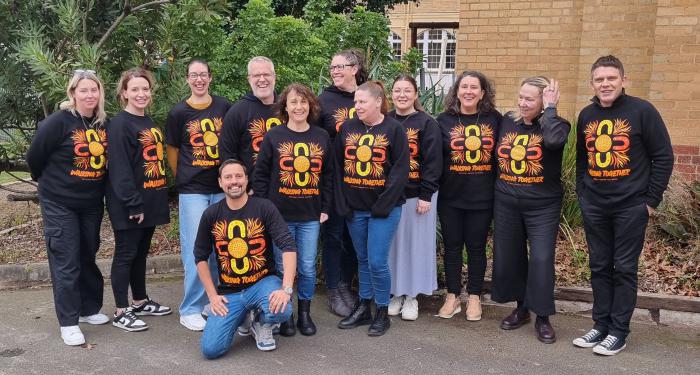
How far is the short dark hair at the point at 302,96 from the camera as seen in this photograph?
184 inches

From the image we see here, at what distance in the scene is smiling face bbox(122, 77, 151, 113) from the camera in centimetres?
473

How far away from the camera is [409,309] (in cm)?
518

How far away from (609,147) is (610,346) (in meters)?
1.32

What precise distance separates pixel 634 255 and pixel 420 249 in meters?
1.52

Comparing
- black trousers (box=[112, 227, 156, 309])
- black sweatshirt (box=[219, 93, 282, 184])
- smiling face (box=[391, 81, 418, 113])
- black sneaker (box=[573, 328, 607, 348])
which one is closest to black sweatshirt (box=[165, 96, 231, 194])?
black sweatshirt (box=[219, 93, 282, 184])

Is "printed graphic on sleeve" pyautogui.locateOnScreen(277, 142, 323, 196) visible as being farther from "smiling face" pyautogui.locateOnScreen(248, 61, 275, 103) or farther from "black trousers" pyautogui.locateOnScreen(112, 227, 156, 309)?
"black trousers" pyautogui.locateOnScreen(112, 227, 156, 309)

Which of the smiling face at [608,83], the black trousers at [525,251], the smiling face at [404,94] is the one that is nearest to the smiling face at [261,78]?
the smiling face at [404,94]

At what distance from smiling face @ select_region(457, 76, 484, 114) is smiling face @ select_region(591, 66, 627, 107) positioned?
821 millimetres

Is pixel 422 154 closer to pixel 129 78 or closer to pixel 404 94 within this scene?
pixel 404 94

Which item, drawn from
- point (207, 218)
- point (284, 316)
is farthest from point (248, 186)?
point (284, 316)

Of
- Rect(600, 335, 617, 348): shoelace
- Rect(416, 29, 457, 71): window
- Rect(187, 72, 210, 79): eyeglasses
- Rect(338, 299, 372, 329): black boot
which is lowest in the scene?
Rect(338, 299, 372, 329): black boot

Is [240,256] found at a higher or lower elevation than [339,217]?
lower

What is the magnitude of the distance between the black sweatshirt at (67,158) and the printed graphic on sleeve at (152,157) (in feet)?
0.92

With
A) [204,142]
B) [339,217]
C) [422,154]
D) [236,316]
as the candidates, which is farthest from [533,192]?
[204,142]
